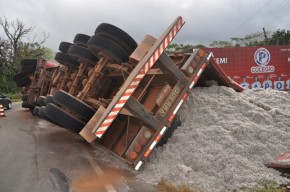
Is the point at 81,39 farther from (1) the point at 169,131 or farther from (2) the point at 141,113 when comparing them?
(2) the point at 141,113

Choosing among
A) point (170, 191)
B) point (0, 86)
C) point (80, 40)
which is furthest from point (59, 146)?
point (0, 86)

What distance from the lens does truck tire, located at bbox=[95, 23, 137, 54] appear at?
24.2 ft

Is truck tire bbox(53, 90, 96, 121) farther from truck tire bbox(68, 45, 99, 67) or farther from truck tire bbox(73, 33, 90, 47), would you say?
truck tire bbox(73, 33, 90, 47)

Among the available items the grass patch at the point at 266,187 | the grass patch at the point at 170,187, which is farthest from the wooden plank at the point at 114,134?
the grass patch at the point at 266,187

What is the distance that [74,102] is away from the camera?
7160mm

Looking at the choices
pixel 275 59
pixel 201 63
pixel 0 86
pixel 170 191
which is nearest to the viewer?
pixel 170 191

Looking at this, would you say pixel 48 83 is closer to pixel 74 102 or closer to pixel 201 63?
pixel 74 102

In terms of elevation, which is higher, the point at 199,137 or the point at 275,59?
the point at 275,59

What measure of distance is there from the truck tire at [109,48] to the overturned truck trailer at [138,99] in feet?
0.07

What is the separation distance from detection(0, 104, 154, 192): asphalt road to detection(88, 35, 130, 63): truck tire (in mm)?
2058

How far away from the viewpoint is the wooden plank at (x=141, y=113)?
568 cm

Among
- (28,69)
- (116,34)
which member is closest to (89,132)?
(116,34)

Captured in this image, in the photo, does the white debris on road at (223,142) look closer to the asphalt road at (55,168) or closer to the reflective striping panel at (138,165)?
the reflective striping panel at (138,165)

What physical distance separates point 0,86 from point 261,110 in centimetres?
4408
